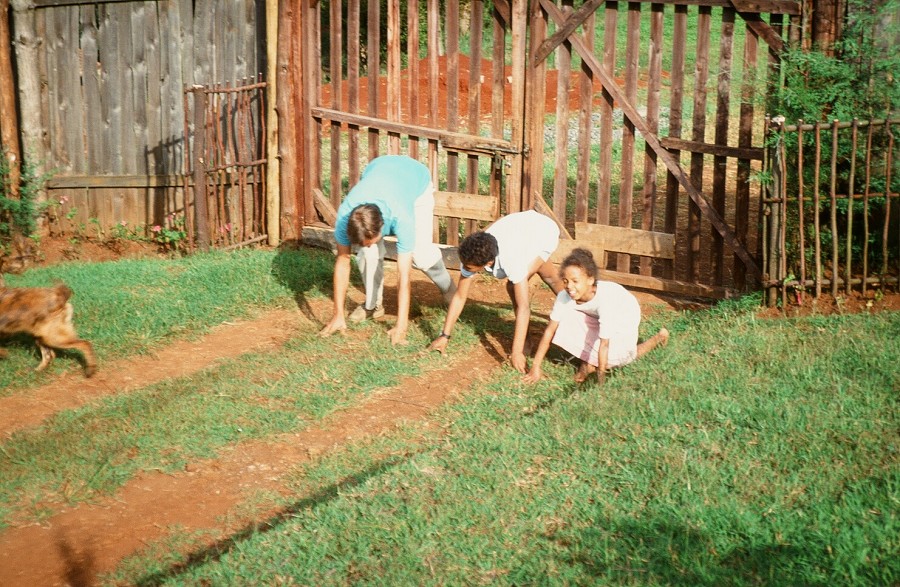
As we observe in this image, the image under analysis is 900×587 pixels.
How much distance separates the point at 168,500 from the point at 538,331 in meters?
3.67

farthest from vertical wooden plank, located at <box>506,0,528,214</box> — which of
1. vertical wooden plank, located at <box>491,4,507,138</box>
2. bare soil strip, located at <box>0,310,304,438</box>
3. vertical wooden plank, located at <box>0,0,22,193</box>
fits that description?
vertical wooden plank, located at <box>0,0,22,193</box>

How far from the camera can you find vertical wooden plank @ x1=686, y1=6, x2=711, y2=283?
27.7 ft

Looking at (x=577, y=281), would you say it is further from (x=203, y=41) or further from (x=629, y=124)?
(x=203, y=41)

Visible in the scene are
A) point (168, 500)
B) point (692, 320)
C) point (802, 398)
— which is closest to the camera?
point (168, 500)

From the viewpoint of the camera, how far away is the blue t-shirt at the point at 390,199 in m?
7.73

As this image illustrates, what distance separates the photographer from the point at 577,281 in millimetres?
6867

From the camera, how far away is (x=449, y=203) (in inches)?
388

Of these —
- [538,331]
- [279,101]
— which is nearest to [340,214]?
[538,331]

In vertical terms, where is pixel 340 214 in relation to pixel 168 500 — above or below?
above

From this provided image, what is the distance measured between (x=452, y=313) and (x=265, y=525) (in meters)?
2.84

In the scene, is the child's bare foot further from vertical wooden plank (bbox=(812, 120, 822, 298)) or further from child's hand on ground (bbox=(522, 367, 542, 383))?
vertical wooden plank (bbox=(812, 120, 822, 298))

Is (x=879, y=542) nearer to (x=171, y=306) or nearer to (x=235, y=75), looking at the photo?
(x=171, y=306)

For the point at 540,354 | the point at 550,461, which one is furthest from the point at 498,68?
the point at 550,461

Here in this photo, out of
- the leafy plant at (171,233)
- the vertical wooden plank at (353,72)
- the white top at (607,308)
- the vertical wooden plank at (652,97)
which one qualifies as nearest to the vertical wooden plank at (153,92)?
the leafy plant at (171,233)
